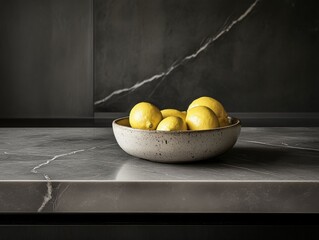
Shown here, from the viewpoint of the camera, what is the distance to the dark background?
3.02m

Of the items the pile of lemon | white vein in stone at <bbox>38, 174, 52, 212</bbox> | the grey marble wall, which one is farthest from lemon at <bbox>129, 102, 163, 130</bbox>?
the grey marble wall

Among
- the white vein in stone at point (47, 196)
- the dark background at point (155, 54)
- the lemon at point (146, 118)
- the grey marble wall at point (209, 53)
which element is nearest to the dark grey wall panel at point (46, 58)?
the dark background at point (155, 54)

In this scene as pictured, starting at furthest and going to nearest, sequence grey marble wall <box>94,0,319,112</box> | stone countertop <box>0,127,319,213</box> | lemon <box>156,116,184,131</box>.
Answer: grey marble wall <box>94,0,319,112</box>
lemon <box>156,116,184,131</box>
stone countertop <box>0,127,319,213</box>

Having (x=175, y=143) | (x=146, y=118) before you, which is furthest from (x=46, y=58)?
(x=175, y=143)

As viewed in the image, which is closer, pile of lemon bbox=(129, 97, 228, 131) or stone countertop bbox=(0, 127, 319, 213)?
stone countertop bbox=(0, 127, 319, 213)

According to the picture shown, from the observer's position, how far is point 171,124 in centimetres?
92

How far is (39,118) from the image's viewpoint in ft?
10.2

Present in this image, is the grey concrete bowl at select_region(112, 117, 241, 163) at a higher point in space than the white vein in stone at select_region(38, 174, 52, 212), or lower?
higher

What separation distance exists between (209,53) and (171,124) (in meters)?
2.20

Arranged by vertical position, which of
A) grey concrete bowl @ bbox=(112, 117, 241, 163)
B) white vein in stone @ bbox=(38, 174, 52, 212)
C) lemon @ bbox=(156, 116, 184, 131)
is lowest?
white vein in stone @ bbox=(38, 174, 52, 212)

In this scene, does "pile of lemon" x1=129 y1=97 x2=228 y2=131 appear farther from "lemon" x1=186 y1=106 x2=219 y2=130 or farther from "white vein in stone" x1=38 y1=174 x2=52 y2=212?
"white vein in stone" x1=38 y1=174 x2=52 y2=212

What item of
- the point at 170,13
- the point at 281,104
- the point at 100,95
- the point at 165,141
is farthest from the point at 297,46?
the point at 165,141

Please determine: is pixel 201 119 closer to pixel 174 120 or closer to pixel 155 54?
pixel 174 120

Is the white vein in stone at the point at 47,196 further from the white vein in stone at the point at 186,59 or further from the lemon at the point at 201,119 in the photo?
the white vein in stone at the point at 186,59
